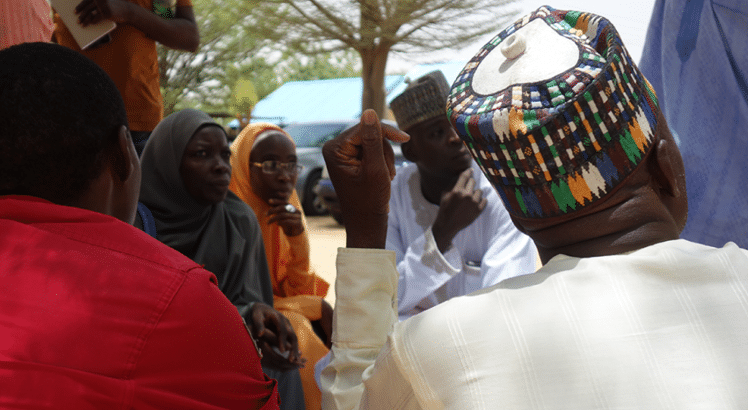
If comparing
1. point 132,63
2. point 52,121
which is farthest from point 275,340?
point 52,121

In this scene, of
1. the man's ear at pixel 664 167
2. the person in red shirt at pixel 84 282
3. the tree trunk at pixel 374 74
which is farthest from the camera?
the tree trunk at pixel 374 74

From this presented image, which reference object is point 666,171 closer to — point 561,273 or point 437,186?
point 561,273

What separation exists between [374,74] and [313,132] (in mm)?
3704

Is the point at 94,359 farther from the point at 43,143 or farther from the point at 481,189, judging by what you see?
the point at 481,189

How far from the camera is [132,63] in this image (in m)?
3.18

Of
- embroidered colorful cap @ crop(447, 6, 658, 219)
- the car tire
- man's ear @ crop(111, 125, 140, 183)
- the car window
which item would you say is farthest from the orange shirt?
the car window

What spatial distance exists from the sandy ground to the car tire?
156 mm

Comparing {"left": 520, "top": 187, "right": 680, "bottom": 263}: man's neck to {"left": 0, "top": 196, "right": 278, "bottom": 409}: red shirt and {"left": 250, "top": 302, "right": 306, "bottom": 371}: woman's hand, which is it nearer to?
{"left": 0, "top": 196, "right": 278, "bottom": 409}: red shirt

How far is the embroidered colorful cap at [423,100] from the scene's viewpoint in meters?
3.16

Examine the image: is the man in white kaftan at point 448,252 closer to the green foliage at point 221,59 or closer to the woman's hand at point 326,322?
the woman's hand at point 326,322

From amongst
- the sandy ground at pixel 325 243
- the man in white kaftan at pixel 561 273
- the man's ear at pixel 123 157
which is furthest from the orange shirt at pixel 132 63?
the sandy ground at pixel 325 243

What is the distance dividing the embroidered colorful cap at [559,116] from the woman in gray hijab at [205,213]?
1.88 metres

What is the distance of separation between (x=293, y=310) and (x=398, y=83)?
68.6ft

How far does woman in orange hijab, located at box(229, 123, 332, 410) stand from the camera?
351 cm
